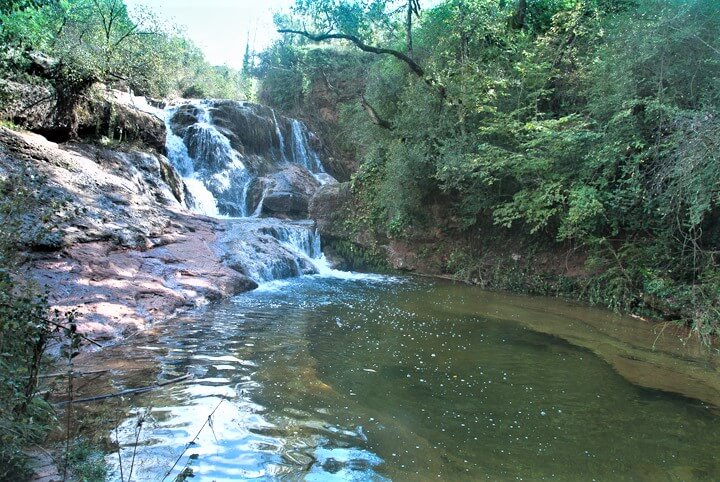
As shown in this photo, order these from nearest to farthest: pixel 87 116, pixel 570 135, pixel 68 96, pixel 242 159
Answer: pixel 570 135, pixel 68 96, pixel 87 116, pixel 242 159

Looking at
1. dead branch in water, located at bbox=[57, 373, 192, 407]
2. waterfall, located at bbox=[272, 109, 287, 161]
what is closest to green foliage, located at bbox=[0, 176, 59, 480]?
dead branch in water, located at bbox=[57, 373, 192, 407]

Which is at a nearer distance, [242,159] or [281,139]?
[242,159]

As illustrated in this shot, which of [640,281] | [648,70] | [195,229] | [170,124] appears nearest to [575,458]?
[640,281]

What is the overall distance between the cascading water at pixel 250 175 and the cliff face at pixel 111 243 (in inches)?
46.5

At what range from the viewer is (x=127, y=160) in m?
11.9

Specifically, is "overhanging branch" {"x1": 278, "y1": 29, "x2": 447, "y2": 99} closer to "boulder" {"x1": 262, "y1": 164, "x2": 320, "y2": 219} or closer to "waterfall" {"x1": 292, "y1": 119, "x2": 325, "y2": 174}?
"boulder" {"x1": 262, "y1": 164, "x2": 320, "y2": 219}

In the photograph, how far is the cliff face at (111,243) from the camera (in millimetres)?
6453

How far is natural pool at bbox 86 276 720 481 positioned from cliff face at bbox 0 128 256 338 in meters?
0.73

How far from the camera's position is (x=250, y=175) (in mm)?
19312

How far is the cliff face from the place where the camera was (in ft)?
21.2

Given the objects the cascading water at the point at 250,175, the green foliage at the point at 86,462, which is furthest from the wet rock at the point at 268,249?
the green foliage at the point at 86,462

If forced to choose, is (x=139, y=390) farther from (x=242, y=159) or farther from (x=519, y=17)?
(x=242, y=159)

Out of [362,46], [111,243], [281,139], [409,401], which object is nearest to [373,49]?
[362,46]

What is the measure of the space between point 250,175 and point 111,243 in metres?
11.4
